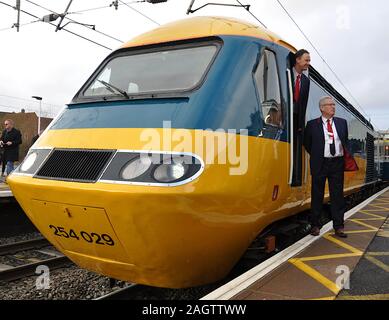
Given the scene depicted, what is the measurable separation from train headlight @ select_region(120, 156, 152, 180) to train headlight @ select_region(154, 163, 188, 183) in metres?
0.11

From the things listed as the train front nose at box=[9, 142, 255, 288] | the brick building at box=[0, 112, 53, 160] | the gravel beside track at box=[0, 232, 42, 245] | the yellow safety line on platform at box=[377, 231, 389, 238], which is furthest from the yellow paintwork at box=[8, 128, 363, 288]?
the brick building at box=[0, 112, 53, 160]

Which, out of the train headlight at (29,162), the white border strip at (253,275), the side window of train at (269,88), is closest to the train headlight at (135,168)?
the white border strip at (253,275)

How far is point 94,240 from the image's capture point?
3732mm

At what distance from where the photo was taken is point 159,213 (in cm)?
330

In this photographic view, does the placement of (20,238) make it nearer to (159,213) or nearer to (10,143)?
(10,143)

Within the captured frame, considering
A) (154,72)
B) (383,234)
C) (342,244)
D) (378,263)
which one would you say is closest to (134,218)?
(154,72)

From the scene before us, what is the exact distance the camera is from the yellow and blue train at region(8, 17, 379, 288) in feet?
11.2

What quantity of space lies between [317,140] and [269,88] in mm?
1137

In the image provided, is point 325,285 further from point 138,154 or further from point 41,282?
point 41,282

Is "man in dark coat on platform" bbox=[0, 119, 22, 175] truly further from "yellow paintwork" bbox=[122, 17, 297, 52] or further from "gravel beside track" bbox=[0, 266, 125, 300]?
"yellow paintwork" bbox=[122, 17, 297, 52]

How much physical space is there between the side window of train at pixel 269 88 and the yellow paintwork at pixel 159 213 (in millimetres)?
367

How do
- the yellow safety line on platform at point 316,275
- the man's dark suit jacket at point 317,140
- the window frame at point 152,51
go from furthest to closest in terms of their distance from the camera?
the man's dark suit jacket at point 317,140
the window frame at point 152,51
the yellow safety line on platform at point 316,275

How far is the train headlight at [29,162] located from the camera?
422 centimetres

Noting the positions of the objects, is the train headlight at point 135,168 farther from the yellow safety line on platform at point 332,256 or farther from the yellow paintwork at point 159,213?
the yellow safety line on platform at point 332,256
